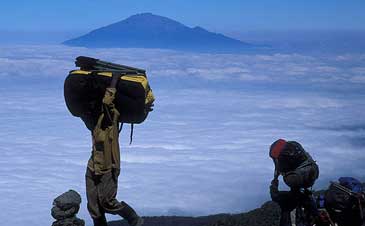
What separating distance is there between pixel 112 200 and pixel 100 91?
5.29 feet

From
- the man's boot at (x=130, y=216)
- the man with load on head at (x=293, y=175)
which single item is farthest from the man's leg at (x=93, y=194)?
the man with load on head at (x=293, y=175)

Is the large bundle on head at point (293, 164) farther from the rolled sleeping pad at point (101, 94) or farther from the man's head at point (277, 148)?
the rolled sleeping pad at point (101, 94)

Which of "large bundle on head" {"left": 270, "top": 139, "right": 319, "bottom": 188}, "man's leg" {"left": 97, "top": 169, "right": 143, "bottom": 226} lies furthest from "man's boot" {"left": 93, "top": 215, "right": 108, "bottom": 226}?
"large bundle on head" {"left": 270, "top": 139, "right": 319, "bottom": 188}

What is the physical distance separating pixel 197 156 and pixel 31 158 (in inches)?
1924

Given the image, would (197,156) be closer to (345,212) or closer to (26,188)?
(26,188)

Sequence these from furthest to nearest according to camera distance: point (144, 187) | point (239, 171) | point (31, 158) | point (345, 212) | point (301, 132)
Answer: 1. point (301, 132)
2. point (31, 158)
3. point (239, 171)
4. point (144, 187)
5. point (345, 212)

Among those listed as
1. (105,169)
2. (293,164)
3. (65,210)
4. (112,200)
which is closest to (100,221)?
(112,200)

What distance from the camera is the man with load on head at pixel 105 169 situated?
8.33 metres

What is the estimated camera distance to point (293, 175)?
8141 millimetres

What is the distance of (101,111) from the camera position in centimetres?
846

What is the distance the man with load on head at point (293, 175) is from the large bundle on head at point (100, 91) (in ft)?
6.65

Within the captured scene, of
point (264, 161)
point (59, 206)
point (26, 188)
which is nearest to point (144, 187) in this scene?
point (26, 188)

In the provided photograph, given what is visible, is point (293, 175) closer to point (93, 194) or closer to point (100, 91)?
point (93, 194)

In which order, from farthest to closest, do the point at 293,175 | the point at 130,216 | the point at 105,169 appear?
1. the point at 130,216
2. the point at 105,169
3. the point at 293,175
